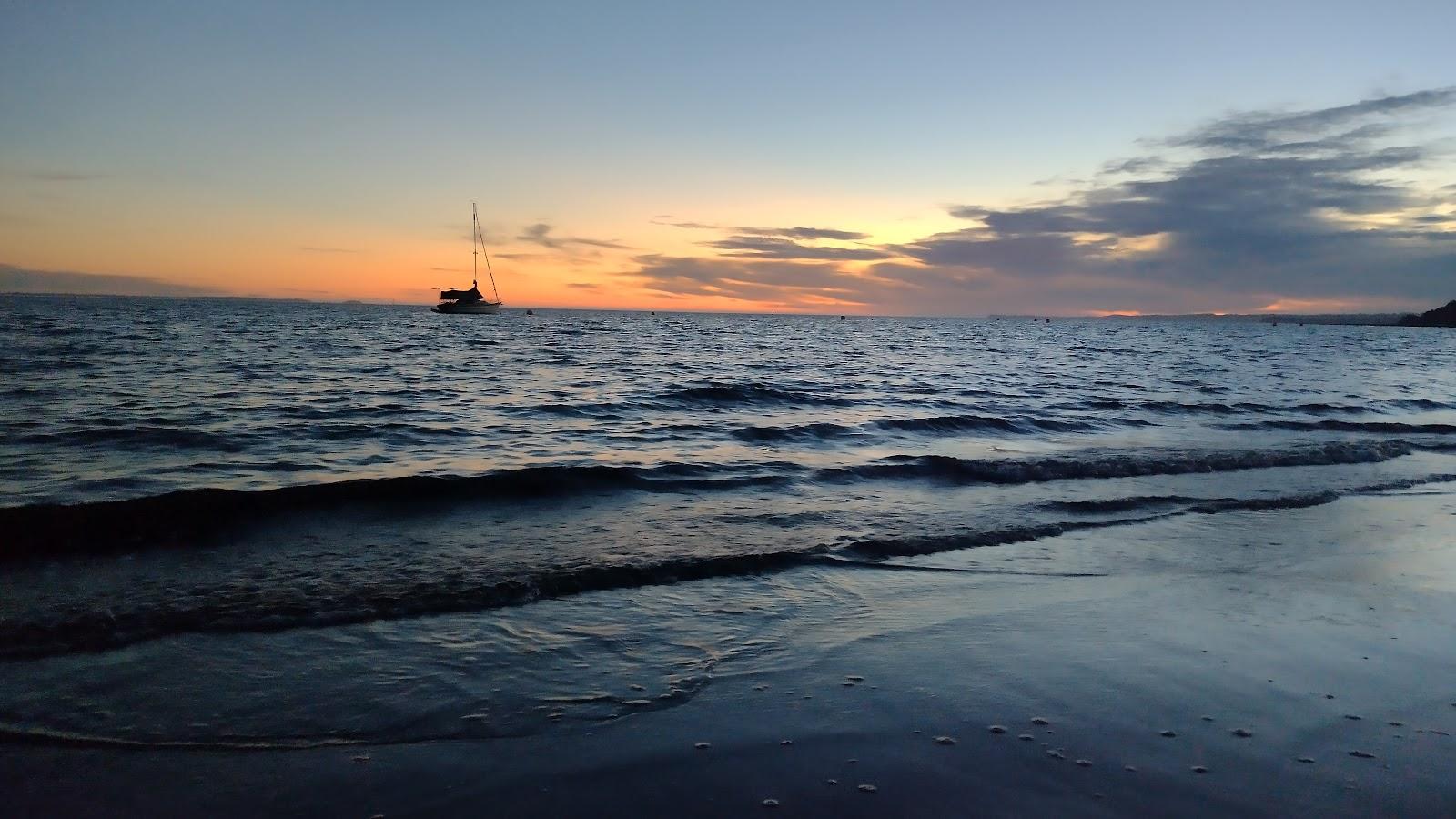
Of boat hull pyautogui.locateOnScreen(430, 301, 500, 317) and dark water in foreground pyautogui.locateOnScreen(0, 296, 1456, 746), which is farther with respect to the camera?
boat hull pyautogui.locateOnScreen(430, 301, 500, 317)

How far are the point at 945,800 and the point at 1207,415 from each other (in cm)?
2397

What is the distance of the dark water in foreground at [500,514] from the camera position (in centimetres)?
538

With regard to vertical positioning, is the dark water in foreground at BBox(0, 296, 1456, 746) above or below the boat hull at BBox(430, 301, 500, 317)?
below

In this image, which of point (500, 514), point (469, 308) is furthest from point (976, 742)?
point (469, 308)

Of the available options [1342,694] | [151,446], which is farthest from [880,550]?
[151,446]

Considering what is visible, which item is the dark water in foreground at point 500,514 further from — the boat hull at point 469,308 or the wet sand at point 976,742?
the boat hull at point 469,308

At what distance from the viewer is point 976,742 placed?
464 centimetres

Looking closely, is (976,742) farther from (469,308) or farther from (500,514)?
(469,308)

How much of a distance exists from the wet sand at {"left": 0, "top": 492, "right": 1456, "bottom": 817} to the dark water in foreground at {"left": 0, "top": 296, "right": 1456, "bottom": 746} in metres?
0.40

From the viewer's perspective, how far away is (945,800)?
157 inches

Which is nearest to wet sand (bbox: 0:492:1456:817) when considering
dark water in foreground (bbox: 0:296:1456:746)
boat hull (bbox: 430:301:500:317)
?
dark water in foreground (bbox: 0:296:1456:746)

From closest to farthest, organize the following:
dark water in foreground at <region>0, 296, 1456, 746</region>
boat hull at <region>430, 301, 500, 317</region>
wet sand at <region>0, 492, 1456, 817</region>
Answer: wet sand at <region>0, 492, 1456, 817</region>, dark water in foreground at <region>0, 296, 1456, 746</region>, boat hull at <region>430, 301, 500, 317</region>

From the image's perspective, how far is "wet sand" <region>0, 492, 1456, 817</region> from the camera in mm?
3959

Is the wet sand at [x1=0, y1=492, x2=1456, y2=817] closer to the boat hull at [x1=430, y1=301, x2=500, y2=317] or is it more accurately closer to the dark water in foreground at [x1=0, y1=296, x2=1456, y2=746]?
the dark water in foreground at [x1=0, y1=296, x2=1456, y2=746]
